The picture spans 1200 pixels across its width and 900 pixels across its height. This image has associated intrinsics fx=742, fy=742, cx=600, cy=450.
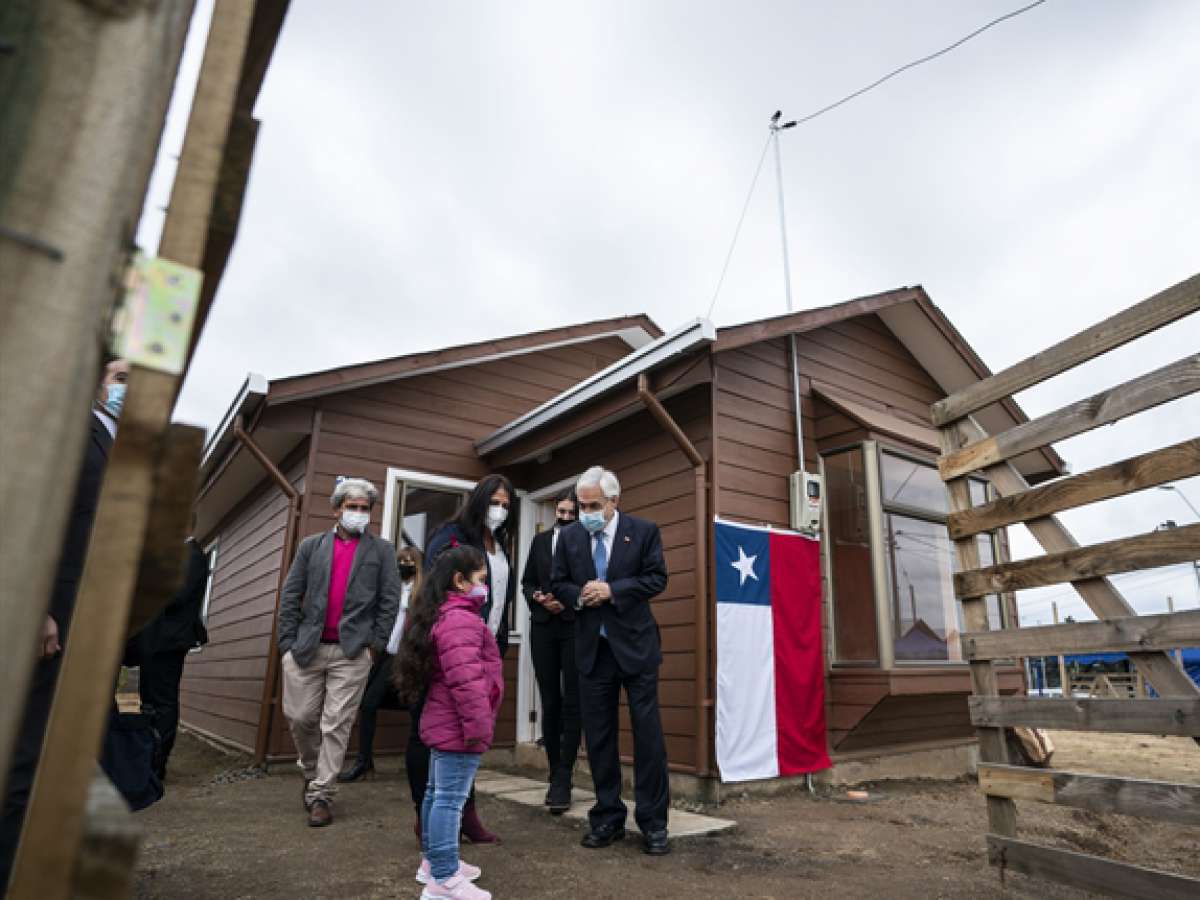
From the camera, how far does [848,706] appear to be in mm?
5242

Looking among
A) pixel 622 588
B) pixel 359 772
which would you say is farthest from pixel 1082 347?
pixel 359 772

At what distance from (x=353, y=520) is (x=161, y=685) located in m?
1.48

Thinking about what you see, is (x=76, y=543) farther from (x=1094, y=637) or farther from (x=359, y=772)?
(x=359, y=772)

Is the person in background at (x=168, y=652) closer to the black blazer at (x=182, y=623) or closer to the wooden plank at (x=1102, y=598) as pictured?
the black blazer at (x=182, y=623)

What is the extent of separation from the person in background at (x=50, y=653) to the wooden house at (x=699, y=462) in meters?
3.57

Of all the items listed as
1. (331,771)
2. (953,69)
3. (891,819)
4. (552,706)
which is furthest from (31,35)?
(953,69)

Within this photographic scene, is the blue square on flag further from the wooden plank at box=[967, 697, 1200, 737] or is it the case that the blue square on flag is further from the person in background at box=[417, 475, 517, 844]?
the wooden plank at box=[967, 697, 1200, 737]

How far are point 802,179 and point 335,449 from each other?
6.24 meters

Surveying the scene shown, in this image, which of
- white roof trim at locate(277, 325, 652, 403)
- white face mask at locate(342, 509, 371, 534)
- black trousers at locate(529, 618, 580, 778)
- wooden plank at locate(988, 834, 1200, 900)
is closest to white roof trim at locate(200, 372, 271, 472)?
white roof trim at locate(277, 325, 652, 403)

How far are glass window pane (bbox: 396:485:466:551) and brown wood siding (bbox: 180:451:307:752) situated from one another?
103cm

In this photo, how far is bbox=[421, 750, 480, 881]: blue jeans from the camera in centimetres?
262

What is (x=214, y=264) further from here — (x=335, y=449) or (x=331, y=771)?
(x=335, y=449)

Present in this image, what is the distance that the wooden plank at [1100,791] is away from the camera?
2.20 metres

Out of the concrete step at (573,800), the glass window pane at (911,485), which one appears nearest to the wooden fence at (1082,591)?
the concrete step at (573,800)
